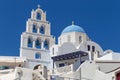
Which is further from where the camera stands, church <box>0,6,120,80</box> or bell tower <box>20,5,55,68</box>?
bell tower <box>20,5,55,68</box>

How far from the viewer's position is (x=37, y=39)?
7238cm

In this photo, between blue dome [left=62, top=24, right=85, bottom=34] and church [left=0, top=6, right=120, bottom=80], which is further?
blue dome [left=62, top=24, right=85, bottom=34]

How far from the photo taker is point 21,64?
64.4 meters

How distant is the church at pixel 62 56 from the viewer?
50094 millimetres

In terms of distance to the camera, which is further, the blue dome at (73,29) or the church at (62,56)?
the blue dome at (73,29)

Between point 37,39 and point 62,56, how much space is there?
9.46 meters

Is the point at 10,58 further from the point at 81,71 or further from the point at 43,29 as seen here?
the point at 81,71

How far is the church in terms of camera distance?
164ft

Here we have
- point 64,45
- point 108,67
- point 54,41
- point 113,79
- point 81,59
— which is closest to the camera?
point 113,79

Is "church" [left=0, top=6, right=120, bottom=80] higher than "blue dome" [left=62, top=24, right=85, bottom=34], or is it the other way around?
"blue dome" [left=62, top=24, right=85, bottom=34]

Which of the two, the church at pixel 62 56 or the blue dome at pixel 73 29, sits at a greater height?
the blue dome at pixel 73 29

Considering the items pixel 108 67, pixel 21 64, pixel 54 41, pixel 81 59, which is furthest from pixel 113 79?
pixel 54 41

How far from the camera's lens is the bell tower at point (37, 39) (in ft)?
227

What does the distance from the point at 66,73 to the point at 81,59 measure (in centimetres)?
1407
